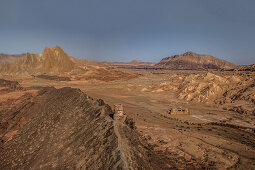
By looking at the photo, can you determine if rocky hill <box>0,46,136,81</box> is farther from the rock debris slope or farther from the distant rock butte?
the rock debris slope

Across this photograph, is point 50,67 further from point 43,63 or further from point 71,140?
point 71,140

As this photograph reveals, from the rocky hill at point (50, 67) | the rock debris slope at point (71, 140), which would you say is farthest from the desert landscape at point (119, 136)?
the rocky hill at point (50, 67)

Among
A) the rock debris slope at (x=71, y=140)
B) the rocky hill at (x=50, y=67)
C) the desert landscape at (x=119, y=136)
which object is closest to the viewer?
the rock debris slope at (x=71, y=140)

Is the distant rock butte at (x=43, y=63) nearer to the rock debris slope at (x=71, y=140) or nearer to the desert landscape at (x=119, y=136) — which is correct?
the desert landscape at (x=119, y=136)

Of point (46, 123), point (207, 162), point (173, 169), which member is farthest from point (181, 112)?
point (46, 123)

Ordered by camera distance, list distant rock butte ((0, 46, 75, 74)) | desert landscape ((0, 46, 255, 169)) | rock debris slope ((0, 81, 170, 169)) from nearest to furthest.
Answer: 1. rock debris slope ((0, 81, 170, 169))
2. desert landscape ((0, 46, 255, 169))
3. distant rock butte ((0, 46, 75, 74))

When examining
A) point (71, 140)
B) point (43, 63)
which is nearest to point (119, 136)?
point (71, 140)

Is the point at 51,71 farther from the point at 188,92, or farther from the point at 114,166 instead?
the point at 114,166

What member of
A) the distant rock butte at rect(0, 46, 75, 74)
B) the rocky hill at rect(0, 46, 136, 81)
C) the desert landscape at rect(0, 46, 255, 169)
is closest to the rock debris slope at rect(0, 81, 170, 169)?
the desert landscape at rect(0, 46, 255, 169)
